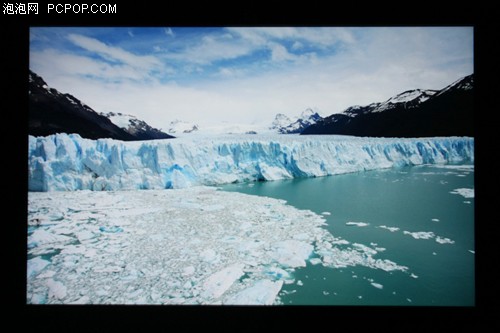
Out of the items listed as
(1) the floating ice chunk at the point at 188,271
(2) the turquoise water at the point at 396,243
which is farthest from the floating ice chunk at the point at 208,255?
(2) the turquoise water at the point at 396,243

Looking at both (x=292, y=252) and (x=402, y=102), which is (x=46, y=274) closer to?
(x=292, y=252)

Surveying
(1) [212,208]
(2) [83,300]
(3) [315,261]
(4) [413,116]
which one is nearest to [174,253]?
(2) [83,300]

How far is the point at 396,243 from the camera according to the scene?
290cm

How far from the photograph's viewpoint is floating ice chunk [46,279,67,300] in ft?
6.89

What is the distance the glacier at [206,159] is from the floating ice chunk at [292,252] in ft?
12.5

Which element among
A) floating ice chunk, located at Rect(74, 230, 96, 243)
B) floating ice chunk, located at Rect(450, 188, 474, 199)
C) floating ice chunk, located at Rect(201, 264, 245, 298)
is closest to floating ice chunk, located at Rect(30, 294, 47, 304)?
floating ice chunk, located at Rect(74, 230, 96, 243)

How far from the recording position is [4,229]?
6.73 feet

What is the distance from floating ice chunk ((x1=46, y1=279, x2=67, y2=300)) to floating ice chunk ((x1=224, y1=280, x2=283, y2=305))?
1.33 metres
